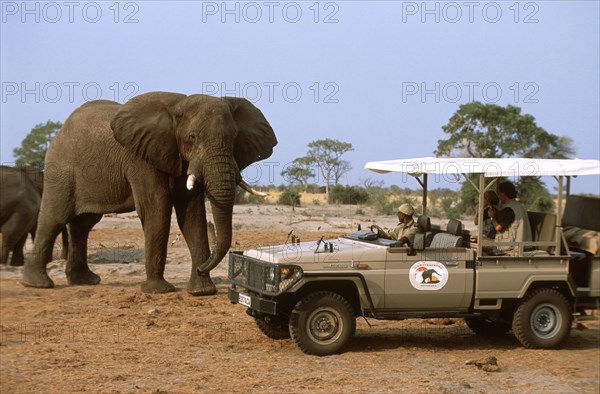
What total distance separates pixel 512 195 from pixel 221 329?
4204 mm

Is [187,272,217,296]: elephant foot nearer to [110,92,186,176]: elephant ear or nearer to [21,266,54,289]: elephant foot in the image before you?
[110,92,186,176]: elephant ear

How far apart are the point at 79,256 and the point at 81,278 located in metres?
0.41

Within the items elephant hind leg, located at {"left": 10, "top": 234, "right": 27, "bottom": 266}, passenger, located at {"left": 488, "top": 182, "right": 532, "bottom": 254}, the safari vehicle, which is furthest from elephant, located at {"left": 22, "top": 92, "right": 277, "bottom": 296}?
passenger, located at {"left": 488, "top": 182, "right": 532, "bottom": 254}

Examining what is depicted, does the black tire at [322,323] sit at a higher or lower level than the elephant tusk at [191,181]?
lower

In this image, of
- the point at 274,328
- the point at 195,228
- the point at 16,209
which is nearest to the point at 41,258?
the point at 16,209

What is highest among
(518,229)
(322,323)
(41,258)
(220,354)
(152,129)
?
(152,129)

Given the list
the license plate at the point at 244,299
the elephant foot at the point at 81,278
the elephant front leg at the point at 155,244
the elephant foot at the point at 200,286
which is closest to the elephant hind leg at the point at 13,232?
the elephant foot at the point at 81,278

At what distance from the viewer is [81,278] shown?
1730 centimetres

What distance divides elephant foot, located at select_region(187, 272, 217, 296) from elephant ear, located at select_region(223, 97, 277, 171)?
1987mm

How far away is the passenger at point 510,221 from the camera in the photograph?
1120 cm

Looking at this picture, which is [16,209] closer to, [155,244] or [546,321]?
[155,244]

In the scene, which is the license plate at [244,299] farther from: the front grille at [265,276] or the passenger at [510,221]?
the passenger at [510,221]

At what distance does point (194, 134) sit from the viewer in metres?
14.6

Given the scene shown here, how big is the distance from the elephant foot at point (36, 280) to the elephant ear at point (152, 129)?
2.95m
